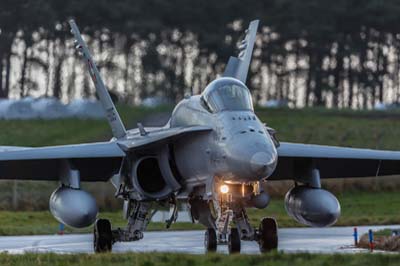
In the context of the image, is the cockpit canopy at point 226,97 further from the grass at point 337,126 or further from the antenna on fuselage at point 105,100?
the grass at point 337,126

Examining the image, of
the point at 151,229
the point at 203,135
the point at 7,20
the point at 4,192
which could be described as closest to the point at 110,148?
the point at 203,135

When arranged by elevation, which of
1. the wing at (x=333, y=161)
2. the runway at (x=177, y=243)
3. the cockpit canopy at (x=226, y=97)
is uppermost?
the cockpit canopy at (x=226, y=97)

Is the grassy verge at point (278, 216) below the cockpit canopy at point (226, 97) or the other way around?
below

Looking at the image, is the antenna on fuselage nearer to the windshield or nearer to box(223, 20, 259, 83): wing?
box(223, 20, 259, 83): wing

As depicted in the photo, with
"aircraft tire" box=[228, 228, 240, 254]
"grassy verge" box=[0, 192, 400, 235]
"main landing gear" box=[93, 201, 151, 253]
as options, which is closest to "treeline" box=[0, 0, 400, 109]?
"grassy verge" box=[0, 192, 400, 235]

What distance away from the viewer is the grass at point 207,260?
13.9 metres

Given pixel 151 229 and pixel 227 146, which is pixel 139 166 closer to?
pixel 227 146

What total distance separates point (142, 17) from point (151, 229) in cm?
3410

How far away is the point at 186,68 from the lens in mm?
62188

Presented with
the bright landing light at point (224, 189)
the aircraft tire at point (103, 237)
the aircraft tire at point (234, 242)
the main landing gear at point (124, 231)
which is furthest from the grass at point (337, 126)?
the aircraft tire at point (234, 242)

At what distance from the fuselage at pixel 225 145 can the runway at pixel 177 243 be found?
2.33 m

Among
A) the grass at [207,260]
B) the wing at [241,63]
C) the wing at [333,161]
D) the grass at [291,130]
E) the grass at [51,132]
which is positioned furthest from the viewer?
the grass at [291,130]

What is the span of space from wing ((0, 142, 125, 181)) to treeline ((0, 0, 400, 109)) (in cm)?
3311

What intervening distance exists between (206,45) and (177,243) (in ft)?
128
